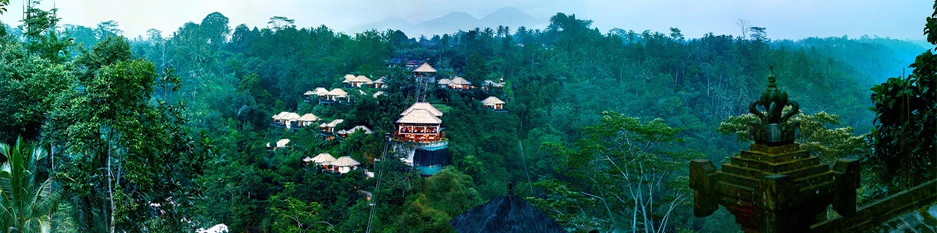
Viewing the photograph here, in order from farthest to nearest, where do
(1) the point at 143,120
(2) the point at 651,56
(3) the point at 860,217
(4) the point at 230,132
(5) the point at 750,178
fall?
1. (2) the point at 651,56
2. (4) the point at 230,132
3. (1) the point at 143,120
4. (3) the point at 860,217
5. (5) the point at 750,178

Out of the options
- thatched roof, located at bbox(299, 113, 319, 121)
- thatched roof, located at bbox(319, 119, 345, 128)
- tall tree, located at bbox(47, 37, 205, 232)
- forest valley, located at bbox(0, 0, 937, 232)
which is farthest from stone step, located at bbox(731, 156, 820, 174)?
thatched roof, located at bbox(299, 113, 319, 121)

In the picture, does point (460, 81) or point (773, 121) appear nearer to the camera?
point (773, 121)

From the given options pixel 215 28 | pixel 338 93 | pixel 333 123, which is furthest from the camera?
pixel 215 28

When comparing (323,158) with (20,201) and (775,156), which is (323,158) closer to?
(20,201)

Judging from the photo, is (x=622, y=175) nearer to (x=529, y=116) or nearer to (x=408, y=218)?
(x=408, y=218)

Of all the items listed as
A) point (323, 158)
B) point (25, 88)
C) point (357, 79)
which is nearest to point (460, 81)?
point (357, 79)

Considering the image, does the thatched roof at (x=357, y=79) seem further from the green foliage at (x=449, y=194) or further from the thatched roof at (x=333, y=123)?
the green foliage at (x=449, y=194)

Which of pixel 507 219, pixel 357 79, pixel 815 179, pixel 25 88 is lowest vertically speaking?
pixel 507 219

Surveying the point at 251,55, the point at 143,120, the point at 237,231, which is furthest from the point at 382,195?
the point at 251,55
